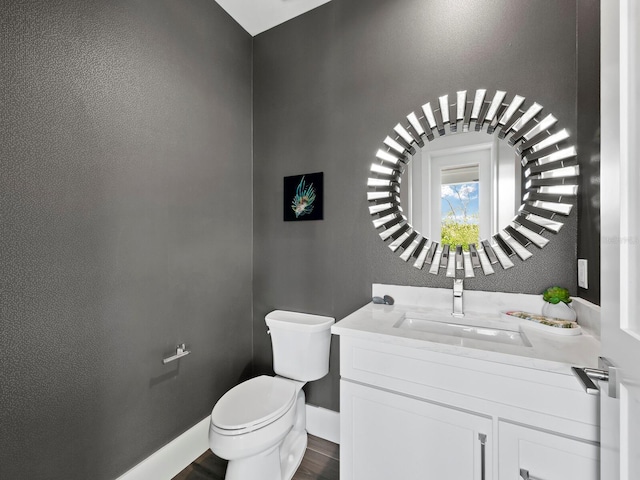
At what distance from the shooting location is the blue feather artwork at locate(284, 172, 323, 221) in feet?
6.02

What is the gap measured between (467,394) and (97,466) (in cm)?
152

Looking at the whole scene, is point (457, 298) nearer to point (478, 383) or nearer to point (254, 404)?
point (478, 383)

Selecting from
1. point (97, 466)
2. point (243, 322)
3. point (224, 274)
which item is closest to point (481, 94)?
point (224, 274)

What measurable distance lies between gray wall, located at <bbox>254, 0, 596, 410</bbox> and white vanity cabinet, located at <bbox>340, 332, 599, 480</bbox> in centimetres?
57

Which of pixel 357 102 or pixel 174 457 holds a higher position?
pixel 357 102

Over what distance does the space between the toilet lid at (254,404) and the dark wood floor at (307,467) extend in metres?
0.46

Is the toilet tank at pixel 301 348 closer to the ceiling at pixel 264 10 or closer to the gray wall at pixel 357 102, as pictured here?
the gray wall at pixel 357 102

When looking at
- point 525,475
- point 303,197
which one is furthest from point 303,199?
point 525,475

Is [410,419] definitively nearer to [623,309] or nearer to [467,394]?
[467,394]

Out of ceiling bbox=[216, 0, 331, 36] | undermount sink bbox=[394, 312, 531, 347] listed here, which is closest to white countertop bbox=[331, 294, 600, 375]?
undermount sink bbox=[394, 312, 531, 347]

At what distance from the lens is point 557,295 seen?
1225 mm

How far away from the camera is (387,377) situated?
1.12m

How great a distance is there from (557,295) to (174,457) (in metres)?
2.02

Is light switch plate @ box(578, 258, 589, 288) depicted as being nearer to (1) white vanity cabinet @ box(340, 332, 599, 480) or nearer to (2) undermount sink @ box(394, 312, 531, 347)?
(2) undermount sink @ box(394, 312, 531, 347)
